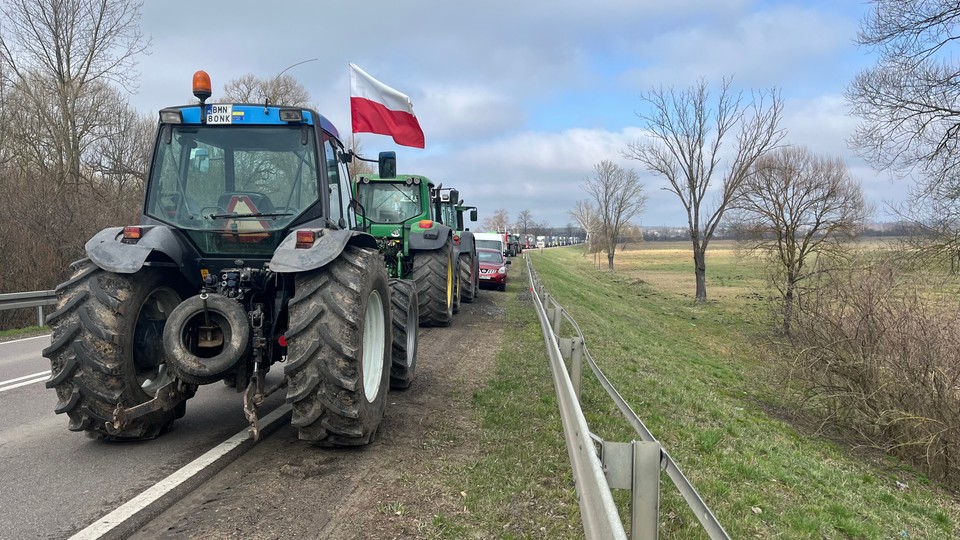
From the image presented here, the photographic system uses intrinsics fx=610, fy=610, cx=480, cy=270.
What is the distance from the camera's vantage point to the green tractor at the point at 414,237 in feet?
37.0

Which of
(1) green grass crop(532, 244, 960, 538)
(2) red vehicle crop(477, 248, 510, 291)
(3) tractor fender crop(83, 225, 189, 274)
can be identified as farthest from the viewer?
(2) red vehicle crop(477, 248, 510, 291)

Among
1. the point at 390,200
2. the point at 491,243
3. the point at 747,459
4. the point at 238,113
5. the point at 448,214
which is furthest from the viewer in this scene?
the point at 491,243

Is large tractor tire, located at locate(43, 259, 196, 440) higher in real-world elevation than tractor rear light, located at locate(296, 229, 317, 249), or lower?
lower

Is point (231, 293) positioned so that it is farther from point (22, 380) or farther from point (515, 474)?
point (22, 380)

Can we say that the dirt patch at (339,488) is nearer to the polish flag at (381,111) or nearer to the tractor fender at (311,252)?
the tractor fender at (311,252)

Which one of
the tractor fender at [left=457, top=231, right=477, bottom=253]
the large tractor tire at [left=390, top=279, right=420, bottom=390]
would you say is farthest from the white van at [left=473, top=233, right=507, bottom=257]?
the large tractor tire at [left=390, top=279, right=420, bottom=390]

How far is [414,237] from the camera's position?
11.5 m

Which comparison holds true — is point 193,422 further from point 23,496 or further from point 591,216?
point 591,216

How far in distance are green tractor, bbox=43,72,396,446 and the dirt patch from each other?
0.26m

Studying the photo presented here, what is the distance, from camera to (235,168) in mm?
5043

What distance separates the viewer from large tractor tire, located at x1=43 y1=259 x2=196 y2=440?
4.18 m

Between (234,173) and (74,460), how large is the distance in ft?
7.94

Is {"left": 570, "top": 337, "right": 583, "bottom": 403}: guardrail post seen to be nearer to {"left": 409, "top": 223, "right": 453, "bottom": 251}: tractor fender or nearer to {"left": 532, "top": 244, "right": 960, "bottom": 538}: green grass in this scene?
{"left": 532, "top": 244, "right": 960, "bottom": 538}: green grass

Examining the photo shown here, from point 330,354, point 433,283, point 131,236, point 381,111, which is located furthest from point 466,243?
point 330,354
